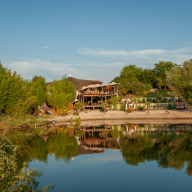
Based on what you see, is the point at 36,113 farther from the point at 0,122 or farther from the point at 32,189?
the point at 32,189

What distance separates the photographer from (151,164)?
1312 centimetres

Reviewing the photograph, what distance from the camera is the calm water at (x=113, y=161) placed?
10500 millimetres

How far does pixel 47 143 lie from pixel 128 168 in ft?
30.2

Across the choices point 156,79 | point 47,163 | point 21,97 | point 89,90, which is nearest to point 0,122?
point 21,97

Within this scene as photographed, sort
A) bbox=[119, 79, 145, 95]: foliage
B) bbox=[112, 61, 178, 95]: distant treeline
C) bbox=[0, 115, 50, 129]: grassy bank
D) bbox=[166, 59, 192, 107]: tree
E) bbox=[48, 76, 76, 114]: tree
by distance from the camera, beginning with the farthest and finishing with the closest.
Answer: bbox=[112, 61, 178, 95]: distant treeline, bbox=[119, 79, 145, 95]: foliage, bbox=[48, 76, 76, 114]: tree, bbox=[166, 59, 192, 107]: tree, bbox=[0, 115, 50, 129]: grassy bank

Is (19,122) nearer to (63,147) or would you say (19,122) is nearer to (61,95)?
(63,147)

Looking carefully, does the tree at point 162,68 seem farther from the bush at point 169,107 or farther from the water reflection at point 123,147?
the water reflection at point 123,147

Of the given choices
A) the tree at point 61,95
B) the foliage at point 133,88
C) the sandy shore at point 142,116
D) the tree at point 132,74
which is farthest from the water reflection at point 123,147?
the tree at point 132,74

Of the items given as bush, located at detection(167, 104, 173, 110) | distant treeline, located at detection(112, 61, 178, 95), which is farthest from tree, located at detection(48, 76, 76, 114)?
distant treeline, located at detection(112, 61, 178, 95)

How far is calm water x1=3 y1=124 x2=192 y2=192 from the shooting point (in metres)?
10.5

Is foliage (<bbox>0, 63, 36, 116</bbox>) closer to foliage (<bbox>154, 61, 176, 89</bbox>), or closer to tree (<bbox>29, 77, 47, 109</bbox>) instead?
tree (<bbox>29, 77, 47, 109</bbox>)

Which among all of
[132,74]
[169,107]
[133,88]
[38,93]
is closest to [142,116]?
[169,107]

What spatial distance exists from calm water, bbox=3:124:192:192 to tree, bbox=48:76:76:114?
719 inches

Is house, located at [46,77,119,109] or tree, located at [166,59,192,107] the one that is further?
house, located at [46,77,119,109]
